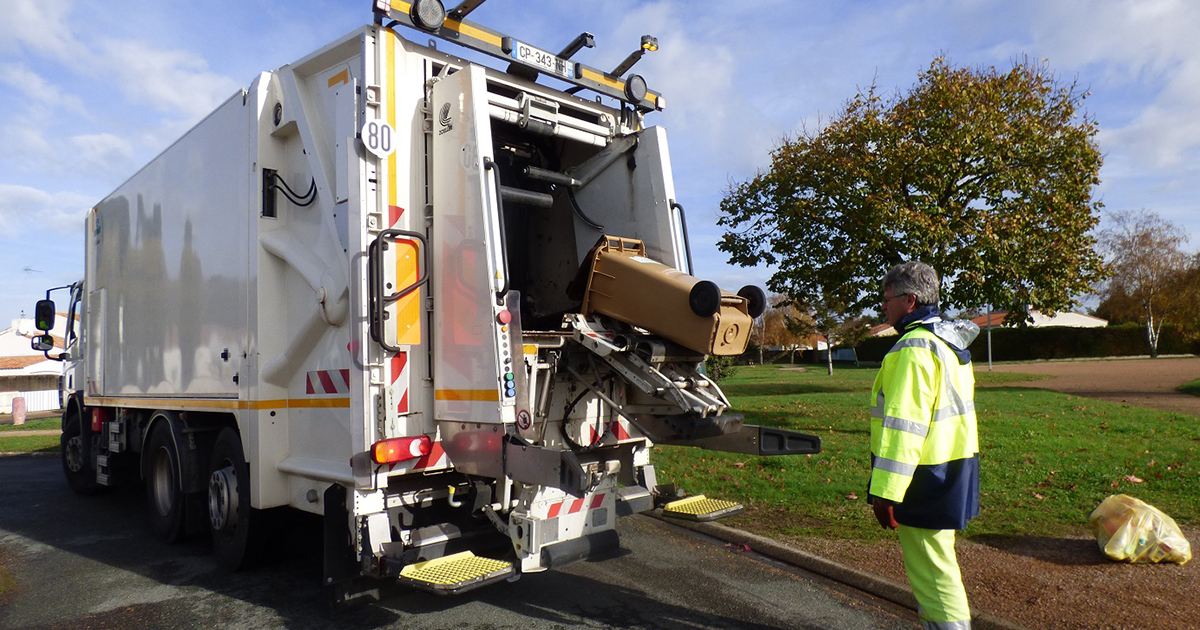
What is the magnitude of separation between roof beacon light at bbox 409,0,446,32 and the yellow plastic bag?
5028 millimetres

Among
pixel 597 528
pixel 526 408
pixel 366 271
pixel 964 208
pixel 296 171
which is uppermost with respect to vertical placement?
pixel 964 208

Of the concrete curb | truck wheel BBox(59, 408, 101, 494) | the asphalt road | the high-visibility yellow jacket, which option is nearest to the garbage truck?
the asphalt road

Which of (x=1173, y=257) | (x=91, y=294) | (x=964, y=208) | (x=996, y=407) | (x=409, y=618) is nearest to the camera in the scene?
(x=409, y=618)

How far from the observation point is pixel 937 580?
3203 millimetres

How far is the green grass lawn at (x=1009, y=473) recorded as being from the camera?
19.7ft

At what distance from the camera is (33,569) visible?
226 inches

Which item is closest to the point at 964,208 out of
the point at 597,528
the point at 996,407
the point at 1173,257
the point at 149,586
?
the point at 996,407

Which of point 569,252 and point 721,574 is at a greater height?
point 569,252

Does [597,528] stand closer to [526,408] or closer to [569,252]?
[526,408]

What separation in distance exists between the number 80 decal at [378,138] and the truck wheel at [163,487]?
325cm

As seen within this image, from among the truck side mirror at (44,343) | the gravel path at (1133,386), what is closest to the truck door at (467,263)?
the truck side mirror at (44,343)

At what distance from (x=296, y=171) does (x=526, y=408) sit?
211 centimetres

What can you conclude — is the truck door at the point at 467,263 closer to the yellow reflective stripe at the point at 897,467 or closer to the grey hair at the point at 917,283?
the yellow reflective stripe at the point at 897,467

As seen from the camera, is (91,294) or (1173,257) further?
(1173,257)
